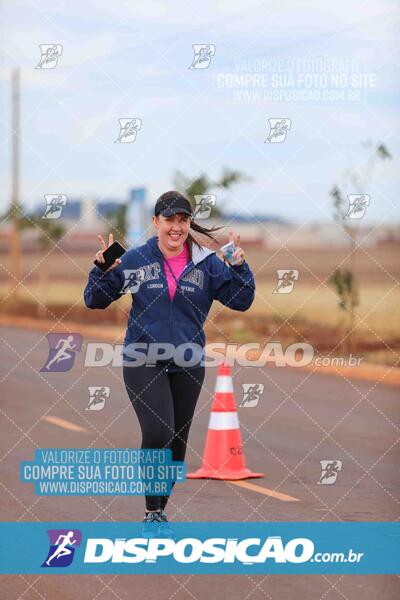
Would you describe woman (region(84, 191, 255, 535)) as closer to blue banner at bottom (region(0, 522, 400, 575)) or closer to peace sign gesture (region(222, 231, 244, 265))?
peace sign gesture (region(222, 231, 244, 265))

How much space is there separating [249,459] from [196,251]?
407cm

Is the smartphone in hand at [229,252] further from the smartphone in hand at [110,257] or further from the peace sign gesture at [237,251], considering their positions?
the smartphone in hand at [110,257]

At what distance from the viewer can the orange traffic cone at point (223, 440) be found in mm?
10859

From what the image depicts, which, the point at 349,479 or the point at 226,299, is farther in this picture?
the point at 349,479

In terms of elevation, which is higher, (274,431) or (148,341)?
(148,341)

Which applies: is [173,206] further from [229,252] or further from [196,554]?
[196,554]

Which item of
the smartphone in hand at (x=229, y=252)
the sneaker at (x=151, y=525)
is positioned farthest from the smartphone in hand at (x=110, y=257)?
the sneaker at (x=151, y=525)

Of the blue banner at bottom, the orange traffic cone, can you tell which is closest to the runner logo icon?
the blue banner at bottom

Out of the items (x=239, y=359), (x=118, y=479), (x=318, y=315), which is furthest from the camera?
(x=318, y=315)

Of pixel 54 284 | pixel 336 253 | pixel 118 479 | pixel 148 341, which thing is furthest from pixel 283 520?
pixel 336 253

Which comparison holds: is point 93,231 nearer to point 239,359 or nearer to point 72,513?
point 239,359

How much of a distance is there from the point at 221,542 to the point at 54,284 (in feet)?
152

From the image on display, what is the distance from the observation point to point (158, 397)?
324 inches

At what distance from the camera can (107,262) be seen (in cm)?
A: 801
